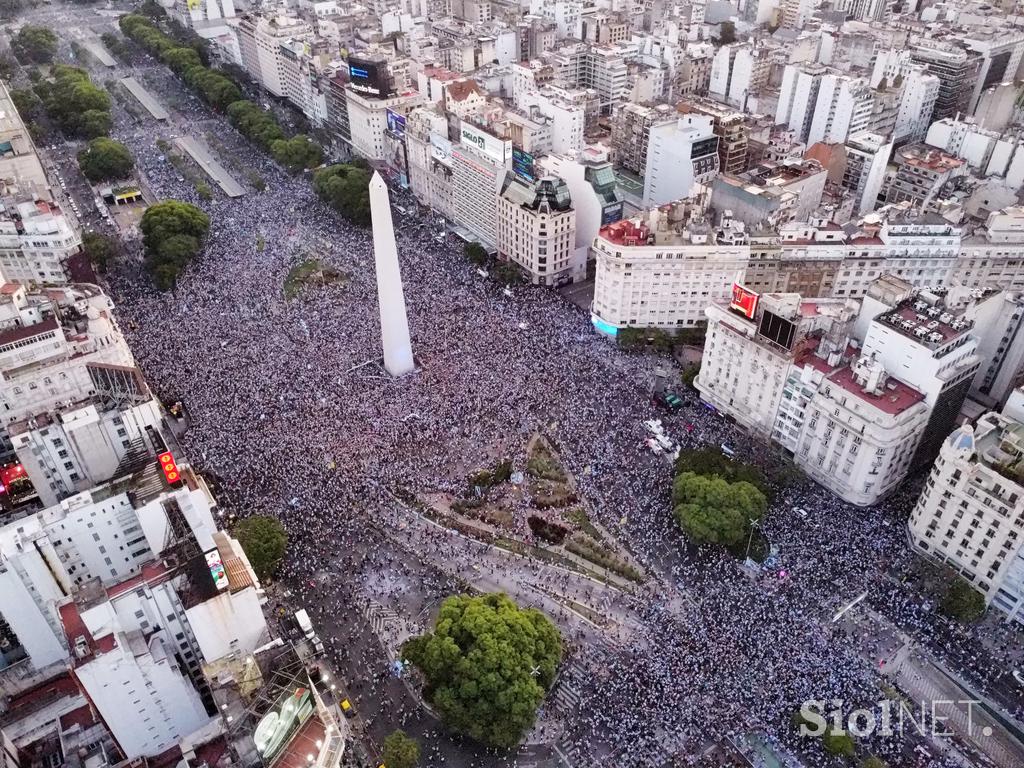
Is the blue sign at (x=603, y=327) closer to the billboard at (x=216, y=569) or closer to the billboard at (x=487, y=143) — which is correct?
the billboard at (x=487, y=143)

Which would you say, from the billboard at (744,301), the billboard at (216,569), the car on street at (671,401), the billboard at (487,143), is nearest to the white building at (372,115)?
the billboard at (487,143)

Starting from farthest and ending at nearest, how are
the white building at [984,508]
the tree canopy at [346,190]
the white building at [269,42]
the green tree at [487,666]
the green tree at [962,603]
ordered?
the white building at [269,42], the tree canopy at [346,190], the green tree at [962,603], the white building at [984,508], the green tree at [487,666]

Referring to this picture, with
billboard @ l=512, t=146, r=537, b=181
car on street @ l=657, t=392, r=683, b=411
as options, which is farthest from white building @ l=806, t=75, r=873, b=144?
car on street @ l=657, t=392, r=683, b=411

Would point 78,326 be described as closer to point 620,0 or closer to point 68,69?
point 68,69

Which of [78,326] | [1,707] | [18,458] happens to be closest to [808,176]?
[78,326]

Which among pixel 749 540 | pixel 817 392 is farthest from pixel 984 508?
pixel 749 540

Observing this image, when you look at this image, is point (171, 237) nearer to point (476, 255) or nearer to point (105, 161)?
point (105, 161)
